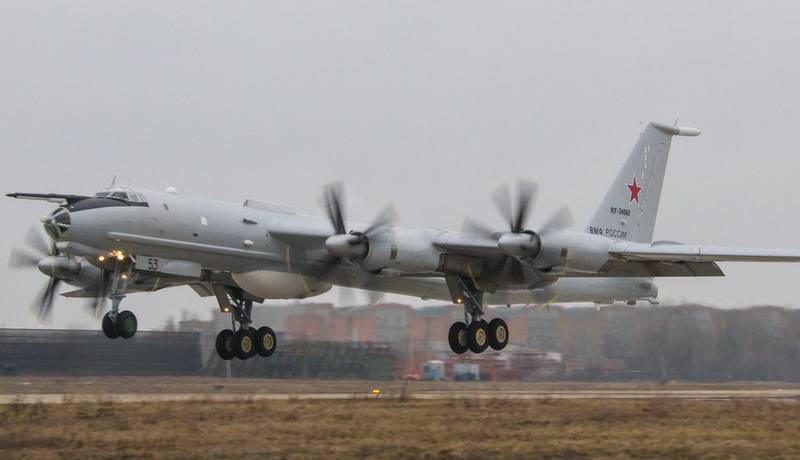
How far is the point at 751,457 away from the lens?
1678cm

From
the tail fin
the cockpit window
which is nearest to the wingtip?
the tail fin

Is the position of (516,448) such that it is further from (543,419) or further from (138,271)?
(138,271)

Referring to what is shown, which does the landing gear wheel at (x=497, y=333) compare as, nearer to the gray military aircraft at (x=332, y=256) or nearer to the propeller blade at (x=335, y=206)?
the gray military aircraft at (x=332, y=256)

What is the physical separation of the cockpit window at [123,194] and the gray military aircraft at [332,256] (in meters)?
0.03

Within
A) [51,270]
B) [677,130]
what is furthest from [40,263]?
[677,130]

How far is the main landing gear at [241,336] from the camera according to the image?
2972 cm

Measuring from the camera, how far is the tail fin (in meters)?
30.5

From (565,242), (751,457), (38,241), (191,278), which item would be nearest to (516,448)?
(751,457)

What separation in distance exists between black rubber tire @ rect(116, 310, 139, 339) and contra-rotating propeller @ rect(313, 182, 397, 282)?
15.1ft

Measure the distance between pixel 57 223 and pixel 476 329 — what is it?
10824 millimetres

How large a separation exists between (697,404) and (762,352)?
13.9m

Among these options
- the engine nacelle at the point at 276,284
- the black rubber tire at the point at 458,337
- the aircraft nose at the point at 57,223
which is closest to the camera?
the aircraft nose at the point at 57,223

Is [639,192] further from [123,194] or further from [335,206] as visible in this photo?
[123,194]

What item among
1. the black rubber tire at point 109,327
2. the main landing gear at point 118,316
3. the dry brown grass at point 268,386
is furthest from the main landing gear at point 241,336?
the black rubber tire at point 109,327
